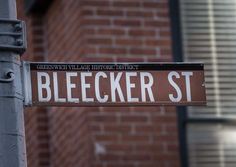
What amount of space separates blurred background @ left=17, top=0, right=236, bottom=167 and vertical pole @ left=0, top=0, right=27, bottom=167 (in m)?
3.14

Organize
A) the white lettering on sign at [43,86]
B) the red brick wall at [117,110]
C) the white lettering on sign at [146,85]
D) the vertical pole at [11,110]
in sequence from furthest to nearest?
1. the red brick wall at [117,110]
2. the white lettering on sign at [146,85]
3. the white lettering on sign at [43,86]
4. the vertical pole at [11,110]

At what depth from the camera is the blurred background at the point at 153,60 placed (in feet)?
23.4

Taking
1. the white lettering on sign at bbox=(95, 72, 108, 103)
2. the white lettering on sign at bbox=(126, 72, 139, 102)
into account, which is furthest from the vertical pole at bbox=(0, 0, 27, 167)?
the white lettering on sign at bbox=(126, 72, 139, 102)

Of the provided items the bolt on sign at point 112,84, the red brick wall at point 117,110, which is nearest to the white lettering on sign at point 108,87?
the bolt on sign at point 112,84

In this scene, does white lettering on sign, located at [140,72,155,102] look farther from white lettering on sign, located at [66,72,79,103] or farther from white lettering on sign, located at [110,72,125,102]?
white lettering on sign, located at [66,72,79,103]

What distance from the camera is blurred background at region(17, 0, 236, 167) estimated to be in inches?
281

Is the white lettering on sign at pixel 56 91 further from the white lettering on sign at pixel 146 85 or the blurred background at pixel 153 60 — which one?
the blurred background at pixel 153 60

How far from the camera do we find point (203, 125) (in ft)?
24.2

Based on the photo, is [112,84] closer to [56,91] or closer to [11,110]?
[56,91]

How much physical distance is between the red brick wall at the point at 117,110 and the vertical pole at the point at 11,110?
320cm

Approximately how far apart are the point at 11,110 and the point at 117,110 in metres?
3.44

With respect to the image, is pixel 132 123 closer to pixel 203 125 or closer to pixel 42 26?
pixel 203 125

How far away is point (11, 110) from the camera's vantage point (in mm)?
3777

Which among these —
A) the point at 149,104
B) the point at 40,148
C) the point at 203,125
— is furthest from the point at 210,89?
the point at 149,104
